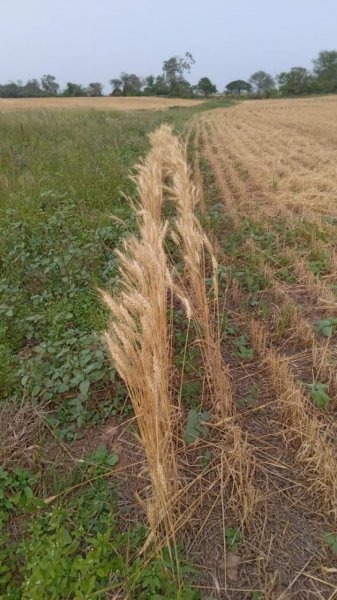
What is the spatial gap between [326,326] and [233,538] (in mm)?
1601

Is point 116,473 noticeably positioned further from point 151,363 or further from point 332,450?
point 332,450

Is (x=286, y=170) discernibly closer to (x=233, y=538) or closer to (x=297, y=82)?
(x=233, y=538)

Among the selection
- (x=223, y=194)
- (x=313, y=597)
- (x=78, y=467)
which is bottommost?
(x=313, y=597)

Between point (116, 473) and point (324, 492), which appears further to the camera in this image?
point (116, 473)

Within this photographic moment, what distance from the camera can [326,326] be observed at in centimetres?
265

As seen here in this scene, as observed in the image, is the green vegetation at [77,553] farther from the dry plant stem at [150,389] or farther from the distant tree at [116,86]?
the distant tree at [116,86]

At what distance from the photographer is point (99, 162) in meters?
6.69

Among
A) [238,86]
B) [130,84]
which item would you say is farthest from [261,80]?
[130,84]

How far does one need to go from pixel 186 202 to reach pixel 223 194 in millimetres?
3196

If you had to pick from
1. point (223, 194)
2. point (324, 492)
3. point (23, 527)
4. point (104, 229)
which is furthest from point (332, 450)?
point (223, 194)

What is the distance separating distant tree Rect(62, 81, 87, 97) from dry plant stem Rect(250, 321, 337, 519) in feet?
271

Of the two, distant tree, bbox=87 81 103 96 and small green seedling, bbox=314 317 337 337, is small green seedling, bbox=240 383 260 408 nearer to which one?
small green seedling, bbox=314 317 337 337

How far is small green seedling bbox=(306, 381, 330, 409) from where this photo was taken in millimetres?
1987

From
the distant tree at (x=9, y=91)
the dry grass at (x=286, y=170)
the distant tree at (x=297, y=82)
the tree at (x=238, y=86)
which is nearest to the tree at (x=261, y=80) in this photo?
the tree at (x=238, y=86)
